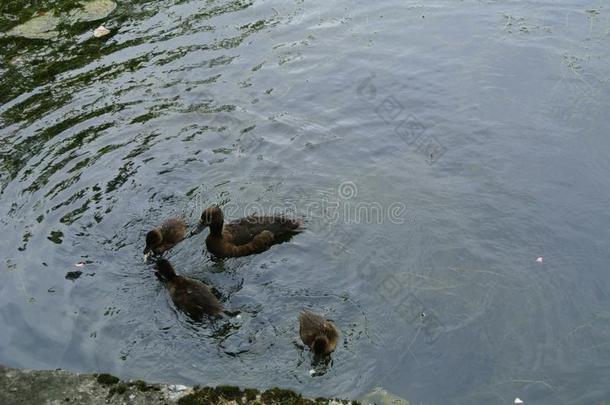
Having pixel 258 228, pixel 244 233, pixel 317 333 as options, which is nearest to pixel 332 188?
pixel 258 228

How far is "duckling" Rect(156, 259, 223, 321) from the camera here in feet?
22.6

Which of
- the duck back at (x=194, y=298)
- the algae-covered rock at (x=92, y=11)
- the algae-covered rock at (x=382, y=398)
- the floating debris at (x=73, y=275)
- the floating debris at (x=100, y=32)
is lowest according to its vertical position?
the algae-covered rock at (x=382, y=398)

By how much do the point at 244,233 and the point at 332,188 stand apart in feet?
4.42

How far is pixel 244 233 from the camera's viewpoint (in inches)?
316

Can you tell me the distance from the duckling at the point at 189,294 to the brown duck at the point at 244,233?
2.42 ft

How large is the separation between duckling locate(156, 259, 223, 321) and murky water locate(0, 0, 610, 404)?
0.43 ft

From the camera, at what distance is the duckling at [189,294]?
690cm

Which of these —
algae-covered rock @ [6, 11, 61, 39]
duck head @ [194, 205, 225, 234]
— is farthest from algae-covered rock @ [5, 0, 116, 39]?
duck head @ [194, 205, 225, 234]

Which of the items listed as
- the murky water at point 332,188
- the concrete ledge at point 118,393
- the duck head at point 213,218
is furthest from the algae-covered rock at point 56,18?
the concrete ledge at point 118,393

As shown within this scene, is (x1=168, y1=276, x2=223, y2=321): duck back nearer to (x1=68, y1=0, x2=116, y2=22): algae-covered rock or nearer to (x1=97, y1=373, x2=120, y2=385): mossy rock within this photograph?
(x1=97, y1=373, x2=120, y2=385): mossy rock

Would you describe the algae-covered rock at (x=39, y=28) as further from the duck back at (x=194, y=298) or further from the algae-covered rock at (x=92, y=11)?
the duck back at (x=194, y=298)

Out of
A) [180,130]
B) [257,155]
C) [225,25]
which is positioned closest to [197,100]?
[180,130]

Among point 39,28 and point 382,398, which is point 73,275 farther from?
point 39,28

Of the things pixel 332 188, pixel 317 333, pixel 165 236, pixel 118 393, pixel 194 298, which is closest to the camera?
pixel 118 393
